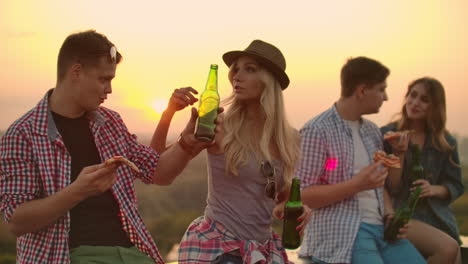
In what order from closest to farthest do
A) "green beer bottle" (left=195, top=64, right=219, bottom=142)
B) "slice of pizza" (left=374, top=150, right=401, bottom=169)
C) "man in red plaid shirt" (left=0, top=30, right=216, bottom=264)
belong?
"man in red plaid shirt" (left=0, top=30, right=216, bottom=264) < "green beer bottle" (left=195, top=64, right=219, bottom=142) < "slice of pizza" (left=374, top=150, right=401, bottom=169)

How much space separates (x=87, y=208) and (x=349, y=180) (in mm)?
1541

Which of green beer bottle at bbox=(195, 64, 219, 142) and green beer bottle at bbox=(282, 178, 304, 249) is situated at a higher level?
green beer bottle at bbox=(195, 64, 219, 142)

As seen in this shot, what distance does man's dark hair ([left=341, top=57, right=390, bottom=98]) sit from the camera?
380 centimetres

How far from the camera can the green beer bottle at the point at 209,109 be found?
2.61 metres

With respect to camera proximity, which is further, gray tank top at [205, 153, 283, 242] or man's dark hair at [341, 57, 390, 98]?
man's dark hair at [341, 57, 390, 98]

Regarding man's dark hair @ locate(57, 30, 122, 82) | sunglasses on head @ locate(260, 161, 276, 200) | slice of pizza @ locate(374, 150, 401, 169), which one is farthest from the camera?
slice of pizza @ locate(374, 150, 401, 169)

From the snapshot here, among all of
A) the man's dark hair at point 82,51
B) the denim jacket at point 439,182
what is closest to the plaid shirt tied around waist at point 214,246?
the man's dark hair at point 82,51

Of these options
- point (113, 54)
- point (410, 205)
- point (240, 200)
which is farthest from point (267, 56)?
point (410, 205)

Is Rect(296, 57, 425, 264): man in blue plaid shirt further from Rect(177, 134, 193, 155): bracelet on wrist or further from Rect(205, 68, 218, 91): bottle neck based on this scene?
Rect(177, 134, 193, 155): bracelet on wrist

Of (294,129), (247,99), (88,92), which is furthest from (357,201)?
(88,92)

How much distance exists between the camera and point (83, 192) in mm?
2236

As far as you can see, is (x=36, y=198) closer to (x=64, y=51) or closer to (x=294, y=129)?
(x=64, y=51)

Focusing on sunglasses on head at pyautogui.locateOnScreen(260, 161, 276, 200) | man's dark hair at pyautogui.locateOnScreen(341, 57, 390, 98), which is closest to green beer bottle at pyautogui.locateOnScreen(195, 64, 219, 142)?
sunglasses on head at pyautogui.locateOnScreen(260, 161, 276, 200)

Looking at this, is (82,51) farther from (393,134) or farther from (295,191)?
(393,134)
